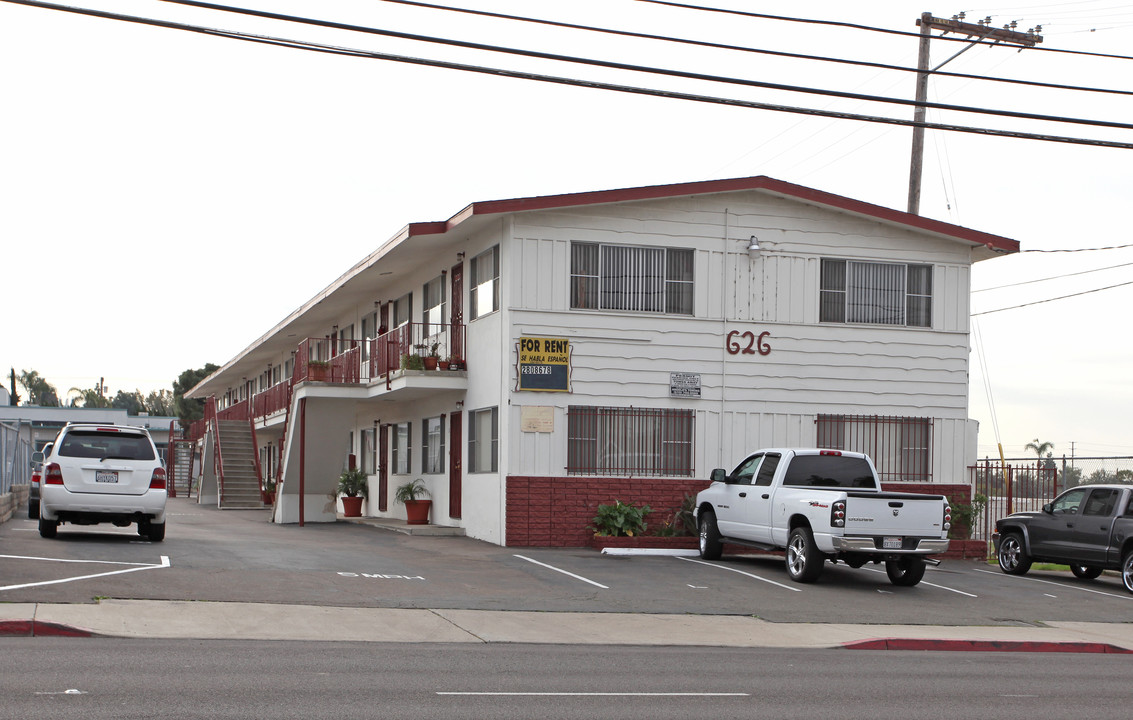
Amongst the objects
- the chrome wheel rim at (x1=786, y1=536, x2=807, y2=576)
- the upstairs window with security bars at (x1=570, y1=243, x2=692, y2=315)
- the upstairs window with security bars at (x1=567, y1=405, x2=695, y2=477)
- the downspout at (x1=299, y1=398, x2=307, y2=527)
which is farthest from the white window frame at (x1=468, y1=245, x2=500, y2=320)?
the chrome wheel rim at (x1=786, y1=536, x2=807, y2=576)

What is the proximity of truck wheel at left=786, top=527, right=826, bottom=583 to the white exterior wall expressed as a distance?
5.32m

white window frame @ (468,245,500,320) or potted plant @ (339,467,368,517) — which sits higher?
white window frame @ (468,245,500,320)

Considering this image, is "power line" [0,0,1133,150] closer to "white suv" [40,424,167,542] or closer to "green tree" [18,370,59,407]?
"white suv" [40,424,167,542]

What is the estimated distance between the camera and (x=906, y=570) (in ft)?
63.3

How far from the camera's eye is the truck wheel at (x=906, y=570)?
62.0 ft

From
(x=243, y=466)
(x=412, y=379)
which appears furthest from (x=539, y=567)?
(x=243, y=466)

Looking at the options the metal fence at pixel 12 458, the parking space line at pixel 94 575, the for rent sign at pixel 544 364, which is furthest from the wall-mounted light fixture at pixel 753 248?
the metal fence at pixel 12 458

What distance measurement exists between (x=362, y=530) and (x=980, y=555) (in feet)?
44.1

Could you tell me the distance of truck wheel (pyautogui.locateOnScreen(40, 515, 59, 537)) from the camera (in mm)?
20359

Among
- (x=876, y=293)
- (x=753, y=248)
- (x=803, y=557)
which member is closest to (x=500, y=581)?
(x=803, y=557)

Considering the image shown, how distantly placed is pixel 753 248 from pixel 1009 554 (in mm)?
7564

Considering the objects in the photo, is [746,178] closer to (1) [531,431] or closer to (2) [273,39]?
(1) [531,431]

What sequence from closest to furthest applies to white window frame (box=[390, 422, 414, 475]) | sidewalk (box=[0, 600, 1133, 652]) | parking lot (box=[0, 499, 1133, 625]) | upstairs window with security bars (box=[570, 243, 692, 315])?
1. sidewalk (box=[0, 600, 1133, 652])
2. parking lot (box=[0, 499, 1133, 625])
3. upstairs window with security bars (box=[570, 243, 692, 315])
4. white window frame (box=[390, 422, 414, 475])

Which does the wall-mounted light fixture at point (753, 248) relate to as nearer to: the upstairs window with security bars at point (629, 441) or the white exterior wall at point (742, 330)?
the white exterior wall at point (742, 330)
